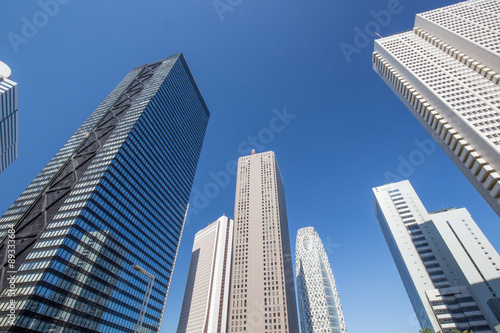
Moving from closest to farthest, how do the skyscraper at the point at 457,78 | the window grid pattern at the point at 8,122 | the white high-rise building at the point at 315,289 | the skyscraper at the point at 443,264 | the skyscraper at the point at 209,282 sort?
the skyscraper at the point at 457,78 < the skyscraper at the point at 443,264 < the window grid pattern at the point at 8,122 < the skyscraper at the point at 209,282 < the white high-rise building at the point at 315,289

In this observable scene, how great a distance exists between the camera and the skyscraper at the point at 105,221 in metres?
56.4

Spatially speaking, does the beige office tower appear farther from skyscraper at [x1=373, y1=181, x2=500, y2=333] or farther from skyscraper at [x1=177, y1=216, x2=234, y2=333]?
skyscraper at [x1=373, y1=181, x2=500, y2=333]

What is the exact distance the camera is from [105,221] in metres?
72.6

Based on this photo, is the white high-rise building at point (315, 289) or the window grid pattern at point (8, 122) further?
the white high-rise building at point (315, 289)

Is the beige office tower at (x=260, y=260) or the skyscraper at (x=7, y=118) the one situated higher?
the skyscraper at (x=7, y=118)

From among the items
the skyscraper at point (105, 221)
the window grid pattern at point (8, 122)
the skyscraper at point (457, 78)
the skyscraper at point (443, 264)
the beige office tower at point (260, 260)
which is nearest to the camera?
the skyscraper at point (457, 78)

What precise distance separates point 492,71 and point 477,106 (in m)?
13.6

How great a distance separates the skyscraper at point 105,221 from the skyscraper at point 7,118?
21.0 m

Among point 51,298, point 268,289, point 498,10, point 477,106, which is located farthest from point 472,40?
point 51,298

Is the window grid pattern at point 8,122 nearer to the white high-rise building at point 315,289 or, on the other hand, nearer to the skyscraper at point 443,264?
the skyscraper at point 443,264

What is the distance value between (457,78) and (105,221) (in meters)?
95.3

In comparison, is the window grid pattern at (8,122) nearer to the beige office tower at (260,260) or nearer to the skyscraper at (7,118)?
the skyscraper at (7,118)

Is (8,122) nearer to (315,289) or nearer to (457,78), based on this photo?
(457,78)

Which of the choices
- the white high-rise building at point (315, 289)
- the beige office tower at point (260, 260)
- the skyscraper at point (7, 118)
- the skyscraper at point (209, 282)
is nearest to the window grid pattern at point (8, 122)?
the skyscraper at point (7, 118)
